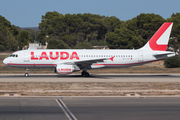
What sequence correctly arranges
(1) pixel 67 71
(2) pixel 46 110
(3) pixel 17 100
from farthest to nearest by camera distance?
(1) pixel 67 71
(3) pixel 17 100
(2) pixel 46 110

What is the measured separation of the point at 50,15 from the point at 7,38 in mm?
44681

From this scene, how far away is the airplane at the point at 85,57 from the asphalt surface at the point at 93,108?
14.0 metres

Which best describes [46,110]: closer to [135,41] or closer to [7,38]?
[135,41]

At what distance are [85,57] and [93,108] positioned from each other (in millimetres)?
18725

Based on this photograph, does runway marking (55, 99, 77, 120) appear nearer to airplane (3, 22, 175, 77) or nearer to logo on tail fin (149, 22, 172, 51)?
airplane (3, 22, 175, 77)

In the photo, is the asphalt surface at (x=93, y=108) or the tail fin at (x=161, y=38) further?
the tail fin at (x=161, y=38)

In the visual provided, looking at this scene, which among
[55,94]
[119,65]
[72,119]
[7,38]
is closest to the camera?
[72,119]

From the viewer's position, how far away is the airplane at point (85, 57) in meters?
32.0

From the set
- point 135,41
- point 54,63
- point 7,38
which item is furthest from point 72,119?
point 7,38

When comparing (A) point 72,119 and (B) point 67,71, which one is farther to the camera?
(B) point 67,71

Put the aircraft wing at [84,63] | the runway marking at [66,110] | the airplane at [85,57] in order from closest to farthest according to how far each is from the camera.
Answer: the runway marking at [66,110] < the aircraft wing at [84,63] < the airplane at [85,57]

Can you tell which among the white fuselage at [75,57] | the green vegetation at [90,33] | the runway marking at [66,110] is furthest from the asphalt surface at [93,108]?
the green vegetation at [90,33]

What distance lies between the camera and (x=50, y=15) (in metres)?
158

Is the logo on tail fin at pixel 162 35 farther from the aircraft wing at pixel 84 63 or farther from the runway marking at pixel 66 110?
the runway marking at pixel 66 110
